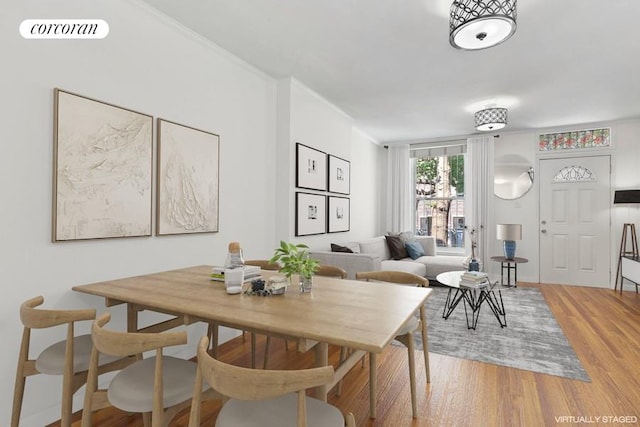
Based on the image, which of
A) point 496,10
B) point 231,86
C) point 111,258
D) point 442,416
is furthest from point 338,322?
point 231,86

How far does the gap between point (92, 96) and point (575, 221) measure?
674cm

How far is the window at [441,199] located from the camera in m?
6.55

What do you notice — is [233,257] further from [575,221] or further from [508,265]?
[575,221]

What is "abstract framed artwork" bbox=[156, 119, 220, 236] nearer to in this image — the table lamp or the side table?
the table lamp

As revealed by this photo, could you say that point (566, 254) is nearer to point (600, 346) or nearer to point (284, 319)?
Answer: point (600, 346)

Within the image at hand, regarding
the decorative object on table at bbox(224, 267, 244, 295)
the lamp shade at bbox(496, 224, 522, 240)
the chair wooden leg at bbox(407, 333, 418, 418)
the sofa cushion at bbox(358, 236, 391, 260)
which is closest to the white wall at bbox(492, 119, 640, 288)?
the lamp shade at bbox(496, 224, 522, 240)

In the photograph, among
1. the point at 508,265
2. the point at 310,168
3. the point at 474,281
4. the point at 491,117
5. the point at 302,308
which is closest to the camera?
the point at 302,308

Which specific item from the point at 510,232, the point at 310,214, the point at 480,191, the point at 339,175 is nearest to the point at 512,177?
the point at 480,191

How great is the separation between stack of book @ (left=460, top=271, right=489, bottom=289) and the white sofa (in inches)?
35.8

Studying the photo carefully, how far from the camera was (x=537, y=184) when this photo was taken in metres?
5.84

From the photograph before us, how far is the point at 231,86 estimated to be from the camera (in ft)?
10.4

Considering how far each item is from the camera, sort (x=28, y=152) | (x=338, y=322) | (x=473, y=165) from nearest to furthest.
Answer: (x=338, y=322)
(x=28, y=152)
(x=473, y=165)

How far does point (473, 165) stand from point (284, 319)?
18.8 feet

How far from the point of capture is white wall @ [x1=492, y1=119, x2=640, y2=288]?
5.25 m
